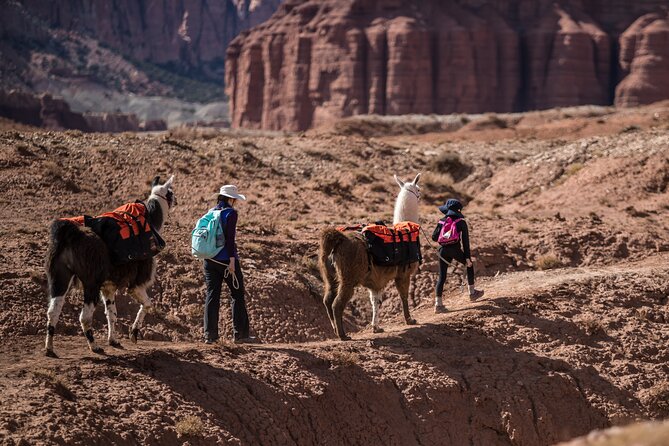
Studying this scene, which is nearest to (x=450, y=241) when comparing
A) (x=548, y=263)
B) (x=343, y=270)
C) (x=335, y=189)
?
(x=343, y=270)

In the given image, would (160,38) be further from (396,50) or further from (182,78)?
(396,50)

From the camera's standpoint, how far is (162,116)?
155 meters

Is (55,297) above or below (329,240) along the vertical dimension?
below

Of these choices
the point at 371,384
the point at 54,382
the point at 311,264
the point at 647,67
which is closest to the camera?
the point at 54,382

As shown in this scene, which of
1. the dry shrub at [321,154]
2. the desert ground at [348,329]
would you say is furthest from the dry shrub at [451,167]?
the desert ground at [348,329]

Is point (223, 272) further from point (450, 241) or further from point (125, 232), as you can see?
point (450, 241)

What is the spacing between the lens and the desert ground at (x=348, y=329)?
1330cm

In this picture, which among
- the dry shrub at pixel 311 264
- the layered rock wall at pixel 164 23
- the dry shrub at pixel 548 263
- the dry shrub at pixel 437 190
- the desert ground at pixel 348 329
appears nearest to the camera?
the desert ground at pixel 348 329

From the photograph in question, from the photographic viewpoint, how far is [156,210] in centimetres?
1548

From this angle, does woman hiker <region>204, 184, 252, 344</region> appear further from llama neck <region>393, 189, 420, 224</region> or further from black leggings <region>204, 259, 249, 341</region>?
llama neck <region>393, 189, 420, 224</region>

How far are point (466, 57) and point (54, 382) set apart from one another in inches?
3360

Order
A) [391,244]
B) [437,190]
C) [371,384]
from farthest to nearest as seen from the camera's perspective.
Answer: [437,190] < [391,244] < [371,384]

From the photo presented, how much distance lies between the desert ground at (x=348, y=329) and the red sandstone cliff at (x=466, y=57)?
64.9 metres

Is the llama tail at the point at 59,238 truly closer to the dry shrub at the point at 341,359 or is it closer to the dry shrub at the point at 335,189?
the dry shrub at the point at 341,359
